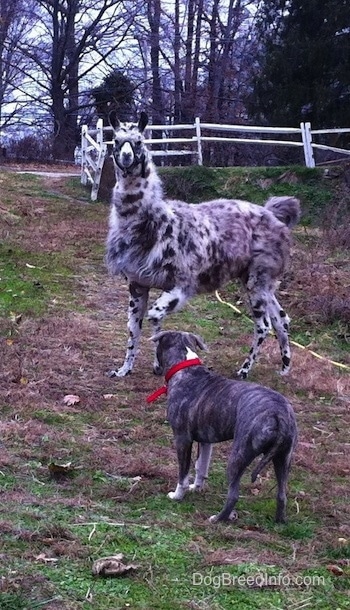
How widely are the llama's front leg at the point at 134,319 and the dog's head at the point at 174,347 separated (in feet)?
7.37

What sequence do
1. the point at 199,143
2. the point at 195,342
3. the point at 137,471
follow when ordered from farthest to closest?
the point at 199,143 < the point at 195,342 < the point at 137,471

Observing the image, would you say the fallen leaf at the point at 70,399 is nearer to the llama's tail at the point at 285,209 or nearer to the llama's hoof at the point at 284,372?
the llama's hoof at the point at 284,372

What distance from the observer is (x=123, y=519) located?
175 inches

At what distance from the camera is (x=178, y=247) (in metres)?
7.62

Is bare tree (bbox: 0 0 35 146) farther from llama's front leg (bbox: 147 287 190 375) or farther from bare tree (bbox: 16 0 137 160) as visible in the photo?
llama's front leg (bbox: 147 287 190 375)

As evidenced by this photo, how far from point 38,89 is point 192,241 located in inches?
1286

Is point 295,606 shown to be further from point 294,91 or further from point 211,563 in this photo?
point 294,91

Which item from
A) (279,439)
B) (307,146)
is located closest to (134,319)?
(279,439)

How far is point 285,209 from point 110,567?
5.56 m

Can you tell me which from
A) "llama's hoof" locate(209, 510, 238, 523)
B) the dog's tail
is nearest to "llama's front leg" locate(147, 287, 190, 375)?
"llama's hoof" locate(209, 510, 238, 523)

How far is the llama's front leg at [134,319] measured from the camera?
7.72m

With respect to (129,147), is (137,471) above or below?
below

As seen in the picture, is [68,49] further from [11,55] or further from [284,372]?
[284,372]

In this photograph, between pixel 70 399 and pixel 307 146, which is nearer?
pixel 70 399
